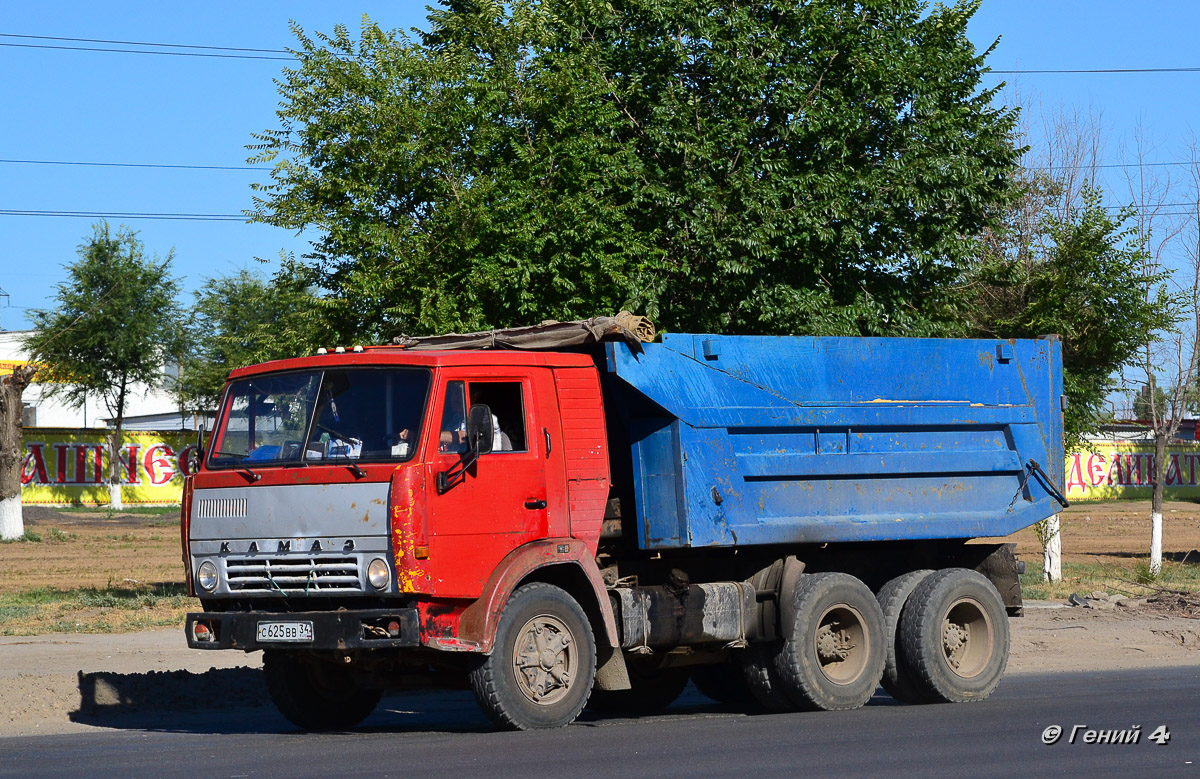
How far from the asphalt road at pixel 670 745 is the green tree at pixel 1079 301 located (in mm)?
10730

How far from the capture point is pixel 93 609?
1941 centimetres

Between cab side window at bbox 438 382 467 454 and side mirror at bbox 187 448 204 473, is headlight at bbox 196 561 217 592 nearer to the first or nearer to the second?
side mirror at bbox 187 448 204 473


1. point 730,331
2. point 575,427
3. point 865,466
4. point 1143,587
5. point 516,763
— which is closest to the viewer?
point 516,763

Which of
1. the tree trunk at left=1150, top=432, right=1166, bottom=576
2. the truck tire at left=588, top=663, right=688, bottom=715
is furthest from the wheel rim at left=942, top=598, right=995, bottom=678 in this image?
the tree trunk at left=1150, top=432, right=1166, bottom=576

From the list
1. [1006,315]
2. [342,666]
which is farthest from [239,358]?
[342,666]

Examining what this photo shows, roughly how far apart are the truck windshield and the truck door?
23 centimetres

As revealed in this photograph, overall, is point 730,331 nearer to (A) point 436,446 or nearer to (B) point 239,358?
(A) point 436,446

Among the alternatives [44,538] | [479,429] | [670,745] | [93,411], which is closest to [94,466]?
[44,538]

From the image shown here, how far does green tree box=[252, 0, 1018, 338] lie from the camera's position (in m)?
16.8

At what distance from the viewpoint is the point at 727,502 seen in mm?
10336

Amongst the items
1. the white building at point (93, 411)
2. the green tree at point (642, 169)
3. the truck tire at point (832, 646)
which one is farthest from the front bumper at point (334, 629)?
the white building at point (93, 411)

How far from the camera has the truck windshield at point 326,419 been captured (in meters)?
9.13

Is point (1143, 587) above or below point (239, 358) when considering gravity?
below

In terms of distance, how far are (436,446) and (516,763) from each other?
7.05 feet
